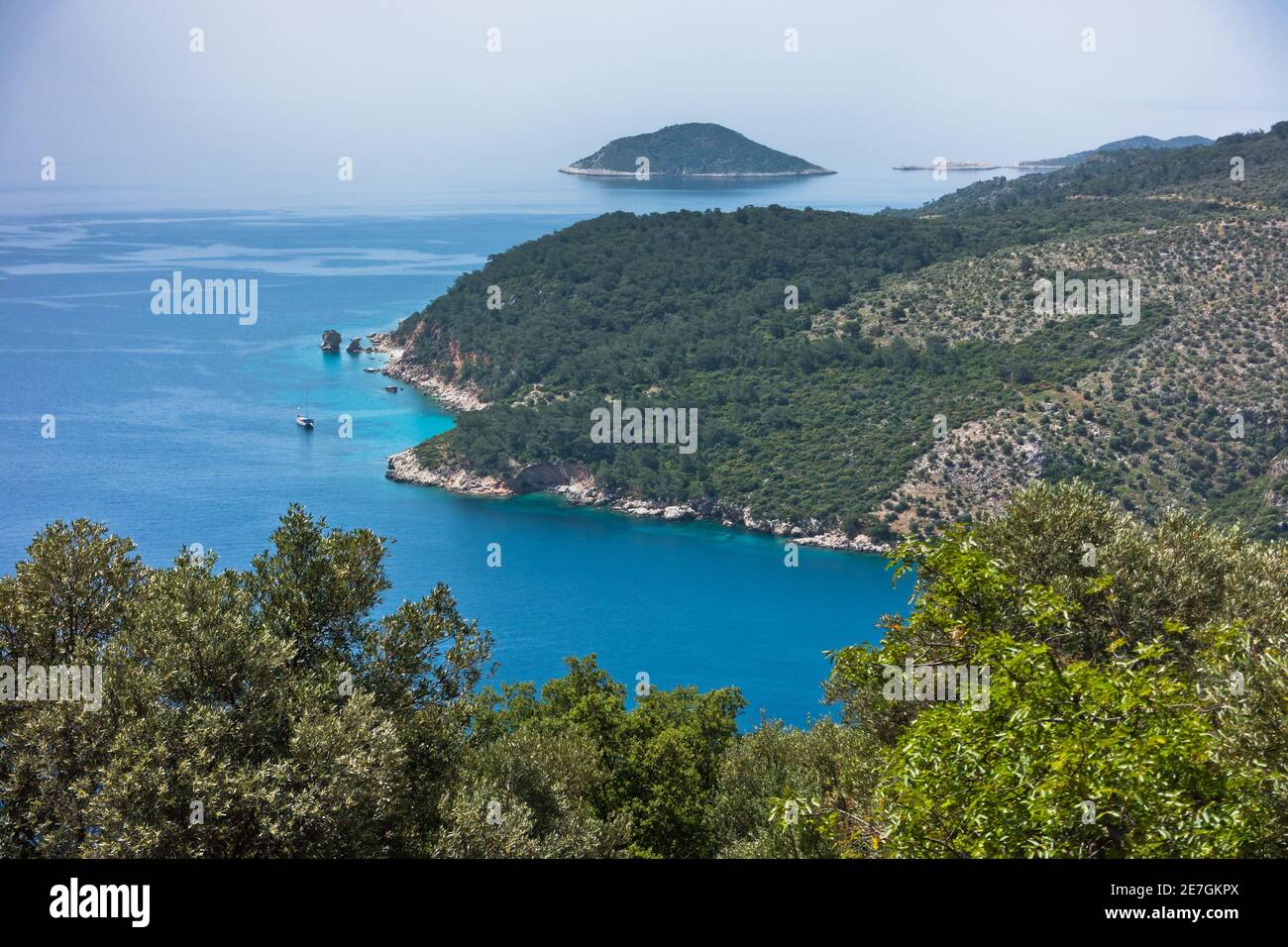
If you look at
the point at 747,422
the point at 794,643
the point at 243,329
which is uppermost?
the point at 243,329

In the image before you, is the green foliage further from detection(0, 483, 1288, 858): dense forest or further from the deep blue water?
the deep blue water

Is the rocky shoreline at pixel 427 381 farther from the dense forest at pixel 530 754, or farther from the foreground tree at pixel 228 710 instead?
the foreground tree at pixel 228 710

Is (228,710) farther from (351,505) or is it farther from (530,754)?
(351,505)

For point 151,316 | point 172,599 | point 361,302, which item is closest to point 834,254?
point 361,302
